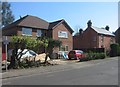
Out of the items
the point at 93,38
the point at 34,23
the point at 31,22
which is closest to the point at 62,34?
the point at 34,23

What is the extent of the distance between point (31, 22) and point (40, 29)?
6.67 feet

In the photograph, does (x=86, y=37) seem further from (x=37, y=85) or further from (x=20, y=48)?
(x=37, y=85)

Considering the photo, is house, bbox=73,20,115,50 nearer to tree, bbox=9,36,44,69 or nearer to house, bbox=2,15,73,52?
house, bbox=2,15,73,52

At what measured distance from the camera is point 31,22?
142 feet

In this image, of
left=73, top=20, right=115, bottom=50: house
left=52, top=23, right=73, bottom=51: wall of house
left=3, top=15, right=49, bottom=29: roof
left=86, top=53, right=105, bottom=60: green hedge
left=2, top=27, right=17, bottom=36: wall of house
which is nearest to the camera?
left=86, top=53, right=105, bottom=60: green hedge

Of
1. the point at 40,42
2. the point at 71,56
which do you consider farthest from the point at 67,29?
the point at 40,42

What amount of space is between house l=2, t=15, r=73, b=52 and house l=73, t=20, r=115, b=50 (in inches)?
386

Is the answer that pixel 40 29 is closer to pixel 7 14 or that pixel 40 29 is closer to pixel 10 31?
pixel 10 31

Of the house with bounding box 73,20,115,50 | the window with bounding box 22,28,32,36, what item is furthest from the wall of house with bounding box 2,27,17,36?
the house with bounding box 73,20,115,50

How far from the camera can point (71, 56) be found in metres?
37.8

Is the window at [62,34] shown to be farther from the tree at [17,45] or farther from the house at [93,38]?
the tree at [17,45]

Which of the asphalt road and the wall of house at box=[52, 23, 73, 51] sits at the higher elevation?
the wall of house at box=[52, 23, 73, 51]

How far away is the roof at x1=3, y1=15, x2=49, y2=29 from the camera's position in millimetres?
41281

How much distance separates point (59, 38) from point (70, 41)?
3.78 metres
